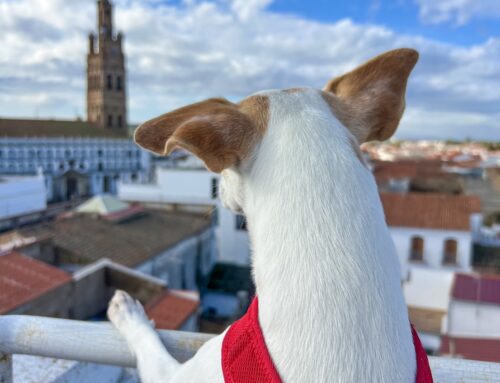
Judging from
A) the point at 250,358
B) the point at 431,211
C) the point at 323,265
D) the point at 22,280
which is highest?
the point at 323,265

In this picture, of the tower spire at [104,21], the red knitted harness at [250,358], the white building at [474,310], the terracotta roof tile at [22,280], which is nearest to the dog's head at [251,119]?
the red knitted harness at [250,358]

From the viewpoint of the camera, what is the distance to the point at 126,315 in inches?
79.4

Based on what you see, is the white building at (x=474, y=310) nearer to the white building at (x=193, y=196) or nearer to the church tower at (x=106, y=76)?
the white building at (x=193, y=196)

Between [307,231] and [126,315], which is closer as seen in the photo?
[307,231]

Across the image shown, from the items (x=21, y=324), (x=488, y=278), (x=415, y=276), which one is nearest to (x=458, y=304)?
(x=488, y=278)

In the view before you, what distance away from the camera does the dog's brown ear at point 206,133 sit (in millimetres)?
1164

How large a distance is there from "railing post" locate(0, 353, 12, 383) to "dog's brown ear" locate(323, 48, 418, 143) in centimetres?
166

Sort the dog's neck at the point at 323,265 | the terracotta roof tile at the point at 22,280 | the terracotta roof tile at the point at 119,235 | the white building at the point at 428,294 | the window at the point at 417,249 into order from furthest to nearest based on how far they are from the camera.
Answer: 1. the window at the point at 417,249
2. the terracotta roof tile at the point at 119,235
3. the white building at the point at 428,294
4. the terracotta roof tile at the point at 22,280
5. the dog's neck at the point at 323,265

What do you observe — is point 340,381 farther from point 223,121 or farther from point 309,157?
point 223,121

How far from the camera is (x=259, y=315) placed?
3.84ft

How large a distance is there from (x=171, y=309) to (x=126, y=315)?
9.01m

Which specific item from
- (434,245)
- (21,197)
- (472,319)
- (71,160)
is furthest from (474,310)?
(71,160)

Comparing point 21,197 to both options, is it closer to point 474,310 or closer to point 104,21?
point 474,310

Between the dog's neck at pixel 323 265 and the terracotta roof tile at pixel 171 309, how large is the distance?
9.15 m
